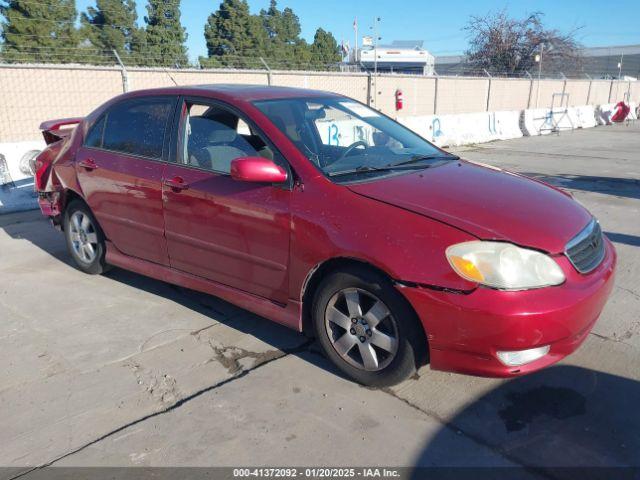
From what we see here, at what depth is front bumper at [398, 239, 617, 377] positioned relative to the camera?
2.59m

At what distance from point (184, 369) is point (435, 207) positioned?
6.10ft

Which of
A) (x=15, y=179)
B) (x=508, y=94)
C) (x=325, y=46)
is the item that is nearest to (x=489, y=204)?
(x=15, y=179)

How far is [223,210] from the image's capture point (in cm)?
354

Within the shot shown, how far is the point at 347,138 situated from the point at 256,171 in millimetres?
876

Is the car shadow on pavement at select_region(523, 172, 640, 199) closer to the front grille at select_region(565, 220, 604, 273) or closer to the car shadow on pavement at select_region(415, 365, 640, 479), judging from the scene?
the front grille at select_region(565, 220, 604, 273)


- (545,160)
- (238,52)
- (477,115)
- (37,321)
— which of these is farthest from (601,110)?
(37,321)

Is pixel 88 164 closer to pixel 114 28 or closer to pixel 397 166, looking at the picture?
pixel 397 166

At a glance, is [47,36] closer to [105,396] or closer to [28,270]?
[28,270]

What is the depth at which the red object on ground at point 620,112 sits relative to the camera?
2366 cm

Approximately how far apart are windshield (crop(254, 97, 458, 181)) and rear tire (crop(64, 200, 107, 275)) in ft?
7.00

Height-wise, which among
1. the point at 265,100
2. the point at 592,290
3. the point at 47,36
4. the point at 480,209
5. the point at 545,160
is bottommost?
the point at 545,160

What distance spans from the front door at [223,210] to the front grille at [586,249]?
62.5 inches

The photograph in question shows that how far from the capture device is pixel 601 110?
24.2 meters

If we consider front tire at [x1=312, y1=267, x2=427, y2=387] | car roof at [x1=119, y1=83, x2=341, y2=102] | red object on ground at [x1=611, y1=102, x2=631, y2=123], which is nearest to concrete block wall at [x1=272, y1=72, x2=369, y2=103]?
car roof at [x1=119, y1=83, x2=341, y2=102]
